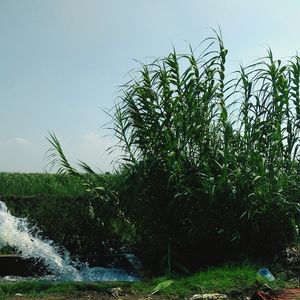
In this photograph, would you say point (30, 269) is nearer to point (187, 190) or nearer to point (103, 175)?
point (103, 175)

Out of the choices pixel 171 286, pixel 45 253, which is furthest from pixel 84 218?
pixel 171 286

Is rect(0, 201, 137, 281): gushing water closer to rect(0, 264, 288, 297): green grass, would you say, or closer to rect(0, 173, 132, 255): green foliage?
rect(0, 173, 132, 255): green foliage

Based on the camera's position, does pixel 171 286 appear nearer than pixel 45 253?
Yes

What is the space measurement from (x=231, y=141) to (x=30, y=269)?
386 cm

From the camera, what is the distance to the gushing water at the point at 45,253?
838 cm

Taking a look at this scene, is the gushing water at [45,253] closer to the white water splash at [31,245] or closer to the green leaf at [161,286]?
the white water splash at [31,245]

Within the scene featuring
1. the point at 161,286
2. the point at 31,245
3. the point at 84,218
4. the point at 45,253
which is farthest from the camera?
the point at 84,218

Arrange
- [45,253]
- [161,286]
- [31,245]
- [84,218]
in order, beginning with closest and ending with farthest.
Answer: [161,286] < [45,253] < [31,245] < [84,218]

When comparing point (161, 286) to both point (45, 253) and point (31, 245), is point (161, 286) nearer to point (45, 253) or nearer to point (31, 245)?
point (45, 253)

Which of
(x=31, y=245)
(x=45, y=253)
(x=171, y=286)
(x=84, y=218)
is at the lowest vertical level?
(x=171, y=286)

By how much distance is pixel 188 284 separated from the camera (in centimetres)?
618

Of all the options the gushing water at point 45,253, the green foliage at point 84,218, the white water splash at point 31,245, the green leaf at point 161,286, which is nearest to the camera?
the green leaf at point 161,286

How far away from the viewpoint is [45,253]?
9000mm

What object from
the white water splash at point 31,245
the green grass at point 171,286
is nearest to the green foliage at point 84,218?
the white water splash at point 31,245
